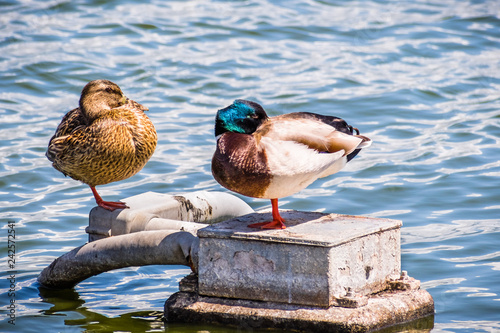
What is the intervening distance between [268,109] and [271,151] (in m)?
7.12

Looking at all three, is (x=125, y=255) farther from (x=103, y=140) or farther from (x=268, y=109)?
(x=268, y=109)

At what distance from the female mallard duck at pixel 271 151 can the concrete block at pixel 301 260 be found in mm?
188

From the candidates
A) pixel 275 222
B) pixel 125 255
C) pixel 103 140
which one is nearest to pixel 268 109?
pixel 103 140

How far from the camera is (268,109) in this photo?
1192cm

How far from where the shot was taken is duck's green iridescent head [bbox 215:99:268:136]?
4.98 meters

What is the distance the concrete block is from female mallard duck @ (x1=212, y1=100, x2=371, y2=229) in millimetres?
188

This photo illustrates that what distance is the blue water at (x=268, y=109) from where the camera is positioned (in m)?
6.38

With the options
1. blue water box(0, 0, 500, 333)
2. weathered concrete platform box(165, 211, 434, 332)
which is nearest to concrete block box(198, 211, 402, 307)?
weathered concrete platform box(165, 211, 434, 332)

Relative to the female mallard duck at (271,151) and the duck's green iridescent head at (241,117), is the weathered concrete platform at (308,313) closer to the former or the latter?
the female mallard duck at (271,151)

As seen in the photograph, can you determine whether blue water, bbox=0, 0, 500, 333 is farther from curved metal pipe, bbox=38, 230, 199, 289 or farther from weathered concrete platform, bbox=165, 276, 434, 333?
curved metal pipe, bbox=38, 230, 199, 289

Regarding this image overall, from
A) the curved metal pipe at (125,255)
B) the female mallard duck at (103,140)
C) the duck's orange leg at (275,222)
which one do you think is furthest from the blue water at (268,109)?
the female mallard duck at (103,140)

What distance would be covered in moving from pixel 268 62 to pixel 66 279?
29.3ft

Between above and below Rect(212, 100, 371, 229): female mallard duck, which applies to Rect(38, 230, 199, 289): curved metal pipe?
below

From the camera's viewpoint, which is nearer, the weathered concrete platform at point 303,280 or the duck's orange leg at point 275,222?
Answer: the weathered concrete platform at point 303,280
